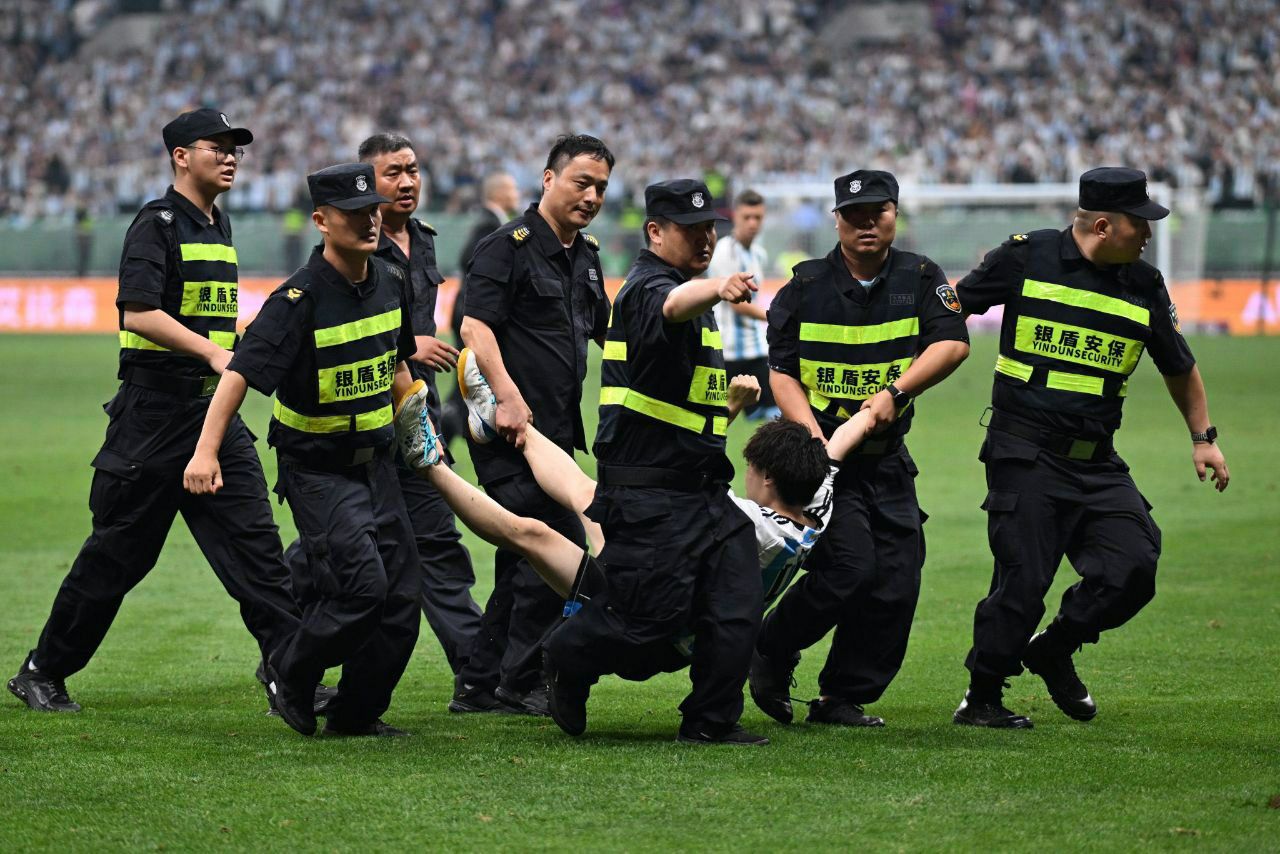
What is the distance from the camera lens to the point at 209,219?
22.1 feet

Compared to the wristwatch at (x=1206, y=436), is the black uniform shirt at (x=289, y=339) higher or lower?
higher

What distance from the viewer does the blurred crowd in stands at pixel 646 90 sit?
35688mm

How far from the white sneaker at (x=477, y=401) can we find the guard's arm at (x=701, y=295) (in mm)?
1164

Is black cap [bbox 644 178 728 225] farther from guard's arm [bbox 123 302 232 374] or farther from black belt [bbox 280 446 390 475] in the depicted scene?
guard's arm [bbox 123 302 232 374]

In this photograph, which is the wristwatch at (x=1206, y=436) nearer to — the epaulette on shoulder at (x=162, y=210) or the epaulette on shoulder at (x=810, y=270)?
the epaulette on shoulder at (x=810, y=270)

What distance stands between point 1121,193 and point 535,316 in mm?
2275

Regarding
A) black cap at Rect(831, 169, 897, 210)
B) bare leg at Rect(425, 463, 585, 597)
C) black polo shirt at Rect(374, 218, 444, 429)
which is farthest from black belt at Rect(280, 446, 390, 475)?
black cap at Rect(831, 169, 897, 210)

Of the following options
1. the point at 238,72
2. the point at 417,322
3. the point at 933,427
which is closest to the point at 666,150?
the point at 238,72

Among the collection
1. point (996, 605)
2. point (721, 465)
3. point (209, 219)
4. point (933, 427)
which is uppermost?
point (209, 219)

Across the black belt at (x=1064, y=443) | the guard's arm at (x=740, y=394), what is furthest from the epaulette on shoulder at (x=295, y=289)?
the black belt at (x=1064, y=443)

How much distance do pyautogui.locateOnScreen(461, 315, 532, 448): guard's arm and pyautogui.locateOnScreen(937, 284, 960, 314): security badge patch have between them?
163 cm

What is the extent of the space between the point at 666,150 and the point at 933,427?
22457 millimetres

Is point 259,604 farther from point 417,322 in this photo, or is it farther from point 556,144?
point 556,144

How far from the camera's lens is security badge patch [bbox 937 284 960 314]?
6.41m
